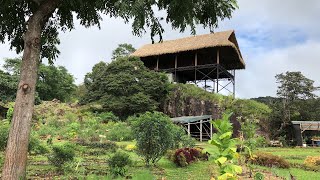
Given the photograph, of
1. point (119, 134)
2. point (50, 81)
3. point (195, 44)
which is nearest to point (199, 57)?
point (195, 44)

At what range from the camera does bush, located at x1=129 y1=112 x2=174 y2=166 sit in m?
10.7

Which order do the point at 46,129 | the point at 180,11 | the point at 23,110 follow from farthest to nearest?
1. the point at 46,129
2. the point at 180,11
3. the point at 23,110

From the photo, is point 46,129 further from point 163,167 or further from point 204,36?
point 204,36

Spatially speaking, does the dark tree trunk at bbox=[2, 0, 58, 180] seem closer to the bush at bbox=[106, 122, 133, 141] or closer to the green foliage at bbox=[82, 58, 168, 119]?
the bush at bbox=[106, 122, 133, 141]

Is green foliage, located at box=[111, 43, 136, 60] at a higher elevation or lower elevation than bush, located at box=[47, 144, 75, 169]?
higher

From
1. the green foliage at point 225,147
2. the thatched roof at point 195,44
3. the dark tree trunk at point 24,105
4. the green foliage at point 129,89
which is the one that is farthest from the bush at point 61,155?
the thatched roof at point 195,44

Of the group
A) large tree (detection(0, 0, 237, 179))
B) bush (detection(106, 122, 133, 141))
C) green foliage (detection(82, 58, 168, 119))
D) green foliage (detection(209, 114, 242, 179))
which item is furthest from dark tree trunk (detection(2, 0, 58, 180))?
green foliage (detection(82, 58, 168, 119))

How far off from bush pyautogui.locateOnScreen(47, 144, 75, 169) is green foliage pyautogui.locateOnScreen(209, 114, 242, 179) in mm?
5777

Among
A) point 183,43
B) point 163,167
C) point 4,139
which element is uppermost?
point 183,43

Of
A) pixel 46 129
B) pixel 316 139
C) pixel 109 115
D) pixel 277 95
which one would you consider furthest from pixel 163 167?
pixel 277 95

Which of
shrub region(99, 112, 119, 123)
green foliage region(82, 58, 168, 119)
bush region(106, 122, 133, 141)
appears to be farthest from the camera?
green foliage region(82, 58, 168, 119)

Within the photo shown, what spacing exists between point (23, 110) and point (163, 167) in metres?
5.80

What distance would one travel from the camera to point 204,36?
30766 millimetres

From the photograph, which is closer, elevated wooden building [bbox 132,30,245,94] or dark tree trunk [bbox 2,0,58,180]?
dark tree trunk [bbox 2,0,58,180]
